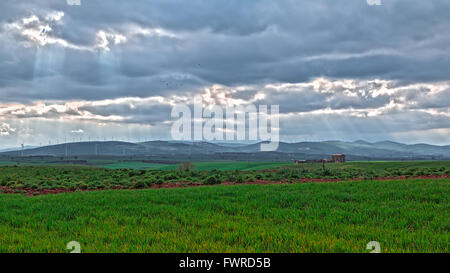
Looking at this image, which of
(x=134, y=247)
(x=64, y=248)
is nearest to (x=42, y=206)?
(x=64, y=248)

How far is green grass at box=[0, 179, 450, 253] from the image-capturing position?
10.9 meters

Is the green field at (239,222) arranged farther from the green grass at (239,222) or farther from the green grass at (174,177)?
the green grass at (174,177)

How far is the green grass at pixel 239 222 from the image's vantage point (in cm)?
1094

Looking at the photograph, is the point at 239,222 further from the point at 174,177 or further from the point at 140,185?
the point at 174,177

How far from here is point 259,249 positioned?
33.6ft

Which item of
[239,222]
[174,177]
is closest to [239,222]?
[239,222]

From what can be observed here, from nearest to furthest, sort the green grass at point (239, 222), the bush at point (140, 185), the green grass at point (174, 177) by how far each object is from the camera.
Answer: the green grass at point (239, 222), the bush at point (140, 185), the green grass at point (174, 177)

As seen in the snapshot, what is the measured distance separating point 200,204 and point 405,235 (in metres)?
11.1

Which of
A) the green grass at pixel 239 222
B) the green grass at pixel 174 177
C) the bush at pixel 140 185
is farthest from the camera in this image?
the green grass at pixel 174 177

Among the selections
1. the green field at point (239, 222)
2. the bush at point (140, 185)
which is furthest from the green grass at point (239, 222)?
the bush at point (140, 185)

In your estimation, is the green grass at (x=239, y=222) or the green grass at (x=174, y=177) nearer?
the green grass at (x=239, y=222)
